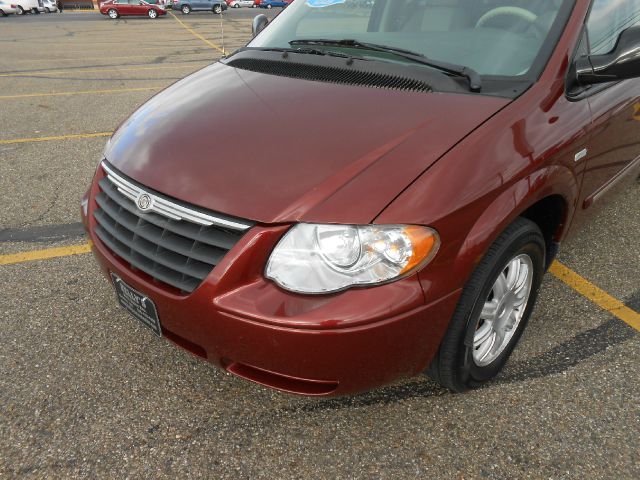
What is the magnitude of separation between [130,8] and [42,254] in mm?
27623

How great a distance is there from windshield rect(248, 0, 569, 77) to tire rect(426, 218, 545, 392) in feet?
2.37

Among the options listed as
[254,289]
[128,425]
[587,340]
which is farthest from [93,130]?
[587,340]

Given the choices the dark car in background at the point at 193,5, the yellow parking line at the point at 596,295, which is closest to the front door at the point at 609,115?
the yellow parking line at the point at 596,295

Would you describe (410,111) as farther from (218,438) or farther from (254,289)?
→ (218,438)

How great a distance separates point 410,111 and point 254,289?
36.3 inches

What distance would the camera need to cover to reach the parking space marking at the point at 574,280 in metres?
2.71

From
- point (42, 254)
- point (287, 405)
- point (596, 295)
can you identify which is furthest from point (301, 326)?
point (42, 254)

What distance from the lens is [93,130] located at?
19.9ft

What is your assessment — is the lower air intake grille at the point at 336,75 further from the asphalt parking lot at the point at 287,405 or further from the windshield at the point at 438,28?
the asphalt parking lot at the point at 287,405

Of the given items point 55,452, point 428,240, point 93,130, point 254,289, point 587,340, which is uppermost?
point 428,240

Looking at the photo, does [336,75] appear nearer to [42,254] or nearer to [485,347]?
[485,347]

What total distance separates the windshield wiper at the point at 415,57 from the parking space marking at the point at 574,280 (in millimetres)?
1494

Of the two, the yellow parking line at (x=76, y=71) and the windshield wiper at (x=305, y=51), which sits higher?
the windshield wiper at (x=305, y=51)

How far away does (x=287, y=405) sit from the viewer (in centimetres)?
215
